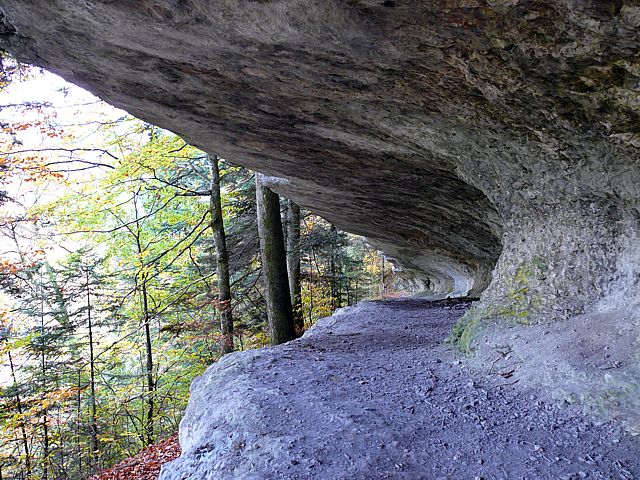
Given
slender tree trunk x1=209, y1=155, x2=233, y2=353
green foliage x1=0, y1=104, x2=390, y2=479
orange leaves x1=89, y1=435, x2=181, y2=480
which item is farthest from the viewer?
slender tree trunk x1=209, y1=155, x2=233, y2=353

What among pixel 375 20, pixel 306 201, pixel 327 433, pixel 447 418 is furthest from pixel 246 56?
pixel 306 201

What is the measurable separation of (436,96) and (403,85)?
326mm

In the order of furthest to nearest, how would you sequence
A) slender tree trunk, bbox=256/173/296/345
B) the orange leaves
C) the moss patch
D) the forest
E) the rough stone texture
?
the forest < slender tree trunk, bbox=256/173/296/345 < the orange leaves < the moss patch < the rough stone texture

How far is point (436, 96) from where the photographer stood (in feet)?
12.1

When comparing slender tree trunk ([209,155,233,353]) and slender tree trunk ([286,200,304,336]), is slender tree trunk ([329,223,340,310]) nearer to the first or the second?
slender tree trunk ([286,200,304,336])

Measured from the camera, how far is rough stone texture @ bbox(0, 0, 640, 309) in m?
2.53

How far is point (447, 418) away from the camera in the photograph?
3.38 m

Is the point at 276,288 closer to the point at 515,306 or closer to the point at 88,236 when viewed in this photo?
the point at 515,306

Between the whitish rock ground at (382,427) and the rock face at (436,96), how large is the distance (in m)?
0.76

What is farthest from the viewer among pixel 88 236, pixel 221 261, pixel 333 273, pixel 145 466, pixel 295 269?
pixel 333 273

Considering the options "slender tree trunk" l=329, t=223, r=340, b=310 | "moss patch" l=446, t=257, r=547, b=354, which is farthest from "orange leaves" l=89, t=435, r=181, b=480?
"slender tree trunk" l=329, t=223, r=340, b=310

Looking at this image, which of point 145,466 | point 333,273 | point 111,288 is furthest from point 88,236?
point 333,273

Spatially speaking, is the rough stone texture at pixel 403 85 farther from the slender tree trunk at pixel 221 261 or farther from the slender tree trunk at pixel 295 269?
the slender tree trunk at pixel 295 269

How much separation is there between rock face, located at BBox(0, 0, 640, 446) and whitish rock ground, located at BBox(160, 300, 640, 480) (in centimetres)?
76
